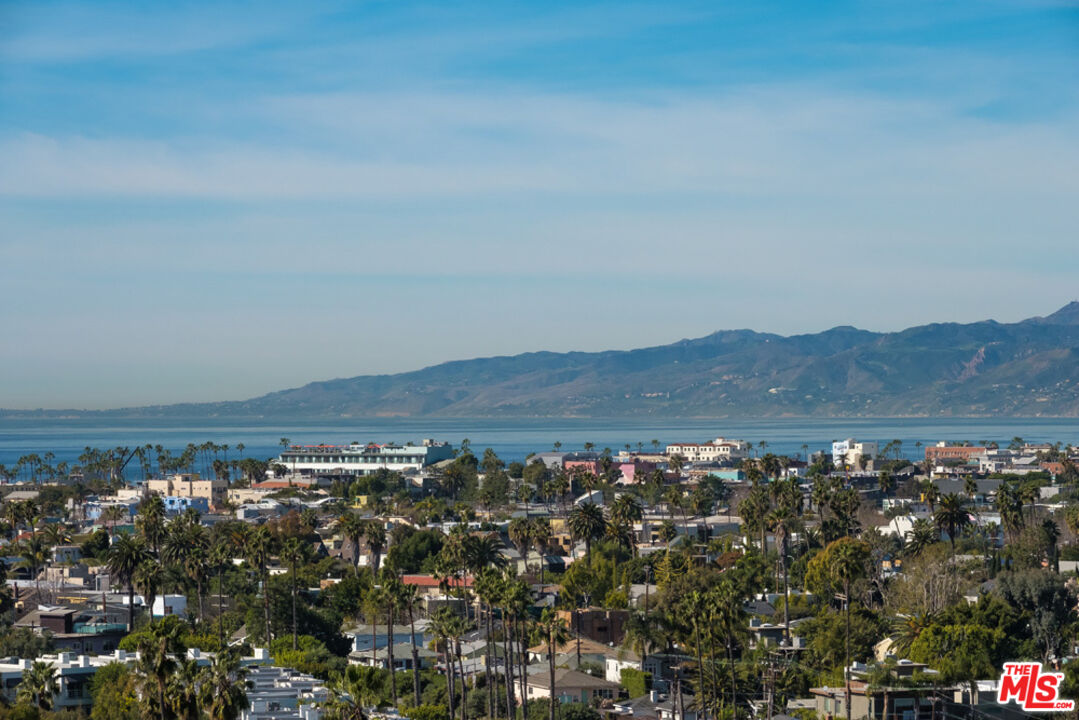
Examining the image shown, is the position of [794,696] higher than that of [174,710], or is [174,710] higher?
[174,710]

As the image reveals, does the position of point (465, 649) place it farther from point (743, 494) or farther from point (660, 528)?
point (743, 494)

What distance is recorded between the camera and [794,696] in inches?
2820

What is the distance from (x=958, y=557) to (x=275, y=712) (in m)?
63.2

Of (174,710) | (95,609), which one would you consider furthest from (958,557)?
(174,710)

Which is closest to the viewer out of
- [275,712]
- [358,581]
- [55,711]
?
[275,712]

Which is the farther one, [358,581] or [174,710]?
[358,581]

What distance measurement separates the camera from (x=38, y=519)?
14262 cm

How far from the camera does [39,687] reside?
58812mm

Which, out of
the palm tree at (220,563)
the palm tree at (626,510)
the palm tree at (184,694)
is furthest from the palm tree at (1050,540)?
the palm tree at (184,694)

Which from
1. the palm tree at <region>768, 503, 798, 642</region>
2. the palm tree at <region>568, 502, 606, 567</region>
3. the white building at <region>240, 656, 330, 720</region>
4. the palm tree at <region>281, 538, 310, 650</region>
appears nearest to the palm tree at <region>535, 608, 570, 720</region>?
the white building at <region>240, 656, 330, 720</region>

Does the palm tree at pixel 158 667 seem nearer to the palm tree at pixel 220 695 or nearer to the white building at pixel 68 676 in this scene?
the palm tree at pixel 220 695

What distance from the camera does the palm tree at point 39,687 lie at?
57.9 m

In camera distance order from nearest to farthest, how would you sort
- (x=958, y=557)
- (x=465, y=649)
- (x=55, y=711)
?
1. (x=55, y=711)
2. (x=465, y=649)
3. (x=958, y=557)

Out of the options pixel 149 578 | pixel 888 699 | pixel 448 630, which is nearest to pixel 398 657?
pixel 149 578
